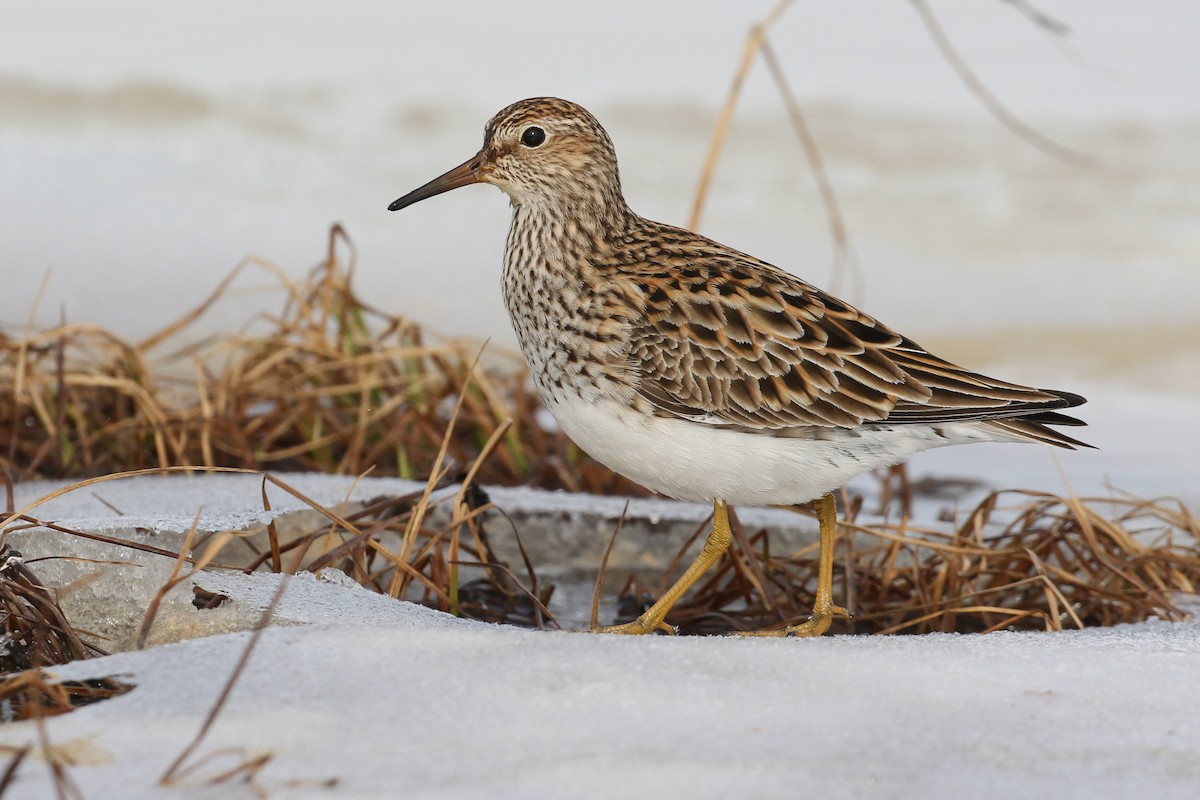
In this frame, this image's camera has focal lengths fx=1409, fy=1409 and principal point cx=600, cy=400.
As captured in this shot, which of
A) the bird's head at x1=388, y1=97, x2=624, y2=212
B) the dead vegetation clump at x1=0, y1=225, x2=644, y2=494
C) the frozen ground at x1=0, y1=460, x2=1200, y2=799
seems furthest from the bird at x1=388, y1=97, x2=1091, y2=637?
the dead vegetation clump at x1=0, y1=225, x2=644, y2=494

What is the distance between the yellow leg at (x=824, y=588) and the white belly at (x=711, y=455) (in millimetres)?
257

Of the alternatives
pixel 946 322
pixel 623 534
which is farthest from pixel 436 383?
pixel 946 322

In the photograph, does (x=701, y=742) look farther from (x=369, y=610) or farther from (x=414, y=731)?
(x=369, y=610)

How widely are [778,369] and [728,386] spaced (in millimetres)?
173

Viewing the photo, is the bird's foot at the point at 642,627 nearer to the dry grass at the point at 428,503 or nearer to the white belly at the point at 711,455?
the dry grass at the point at 428,503

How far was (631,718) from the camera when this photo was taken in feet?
8.48

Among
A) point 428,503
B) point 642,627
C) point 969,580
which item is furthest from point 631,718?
point 969,580

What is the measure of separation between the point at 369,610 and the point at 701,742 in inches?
47.2

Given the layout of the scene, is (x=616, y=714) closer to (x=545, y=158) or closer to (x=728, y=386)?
(x=728, y=386)

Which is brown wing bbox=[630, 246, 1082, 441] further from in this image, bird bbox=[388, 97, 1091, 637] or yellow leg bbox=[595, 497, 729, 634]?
yellow leg bbox=[595, 497, 729, 634]

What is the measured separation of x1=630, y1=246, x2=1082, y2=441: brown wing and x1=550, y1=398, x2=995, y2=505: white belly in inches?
2.5

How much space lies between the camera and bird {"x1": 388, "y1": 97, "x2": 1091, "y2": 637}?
4.14 m

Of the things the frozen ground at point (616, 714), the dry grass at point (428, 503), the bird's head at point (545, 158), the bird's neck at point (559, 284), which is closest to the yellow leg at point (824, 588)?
the dry grass at point (428, 503)

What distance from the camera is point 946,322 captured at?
9484 mm
